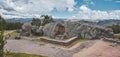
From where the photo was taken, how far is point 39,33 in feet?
142

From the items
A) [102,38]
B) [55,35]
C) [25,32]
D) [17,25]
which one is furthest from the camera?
[17,25]

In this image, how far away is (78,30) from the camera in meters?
38.2

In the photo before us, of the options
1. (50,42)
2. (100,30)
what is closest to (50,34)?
(50,42)

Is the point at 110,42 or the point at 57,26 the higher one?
the point at 57,26

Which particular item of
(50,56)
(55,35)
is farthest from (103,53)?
(55,35)

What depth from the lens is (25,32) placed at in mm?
42250

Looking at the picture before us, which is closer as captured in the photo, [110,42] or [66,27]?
[110,42]

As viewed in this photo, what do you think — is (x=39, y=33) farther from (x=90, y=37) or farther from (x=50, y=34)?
(x=90, y=37)

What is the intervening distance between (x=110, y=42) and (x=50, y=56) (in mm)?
14221

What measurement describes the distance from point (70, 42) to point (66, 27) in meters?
9.06

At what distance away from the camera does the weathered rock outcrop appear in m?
36.8

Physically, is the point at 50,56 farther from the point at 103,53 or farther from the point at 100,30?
the point at 100,30

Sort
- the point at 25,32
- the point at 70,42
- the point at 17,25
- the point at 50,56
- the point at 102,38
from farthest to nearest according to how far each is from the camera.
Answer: the point at 17,25, the point at 25,32, the point at 102,38, the point at 70,42, the point at 50,56

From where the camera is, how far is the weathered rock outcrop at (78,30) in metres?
36.8
